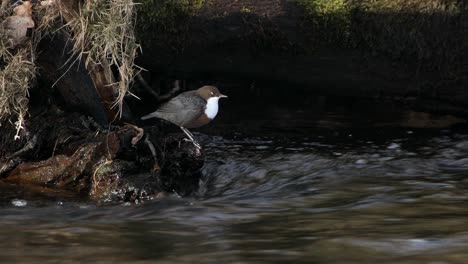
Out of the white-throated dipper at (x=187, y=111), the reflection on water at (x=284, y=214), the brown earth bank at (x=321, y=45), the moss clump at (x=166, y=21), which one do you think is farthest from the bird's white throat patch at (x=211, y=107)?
the moss clump at (x=166, y=21)

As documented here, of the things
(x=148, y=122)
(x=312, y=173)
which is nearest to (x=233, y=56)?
(x=148, y=122)

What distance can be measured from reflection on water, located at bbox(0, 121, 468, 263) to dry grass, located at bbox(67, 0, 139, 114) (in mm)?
973

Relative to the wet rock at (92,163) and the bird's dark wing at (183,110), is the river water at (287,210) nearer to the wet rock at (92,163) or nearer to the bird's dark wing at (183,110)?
the wet rock at (92,163)

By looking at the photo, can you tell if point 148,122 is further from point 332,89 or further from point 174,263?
point 174,263

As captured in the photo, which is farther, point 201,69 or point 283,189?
point 201,69

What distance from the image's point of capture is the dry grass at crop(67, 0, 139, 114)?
5.04 metres

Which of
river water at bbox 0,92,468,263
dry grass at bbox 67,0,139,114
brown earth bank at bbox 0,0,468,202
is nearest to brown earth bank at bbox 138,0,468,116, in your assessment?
brown earth bank at bbox 0,0,468,202

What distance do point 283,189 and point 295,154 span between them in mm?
1131

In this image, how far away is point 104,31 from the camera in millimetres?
5031

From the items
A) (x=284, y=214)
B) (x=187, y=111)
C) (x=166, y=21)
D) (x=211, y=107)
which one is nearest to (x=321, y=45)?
(x=166, y=21)

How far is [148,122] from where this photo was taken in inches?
289

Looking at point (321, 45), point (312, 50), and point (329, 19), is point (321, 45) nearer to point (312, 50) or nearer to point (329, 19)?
point (312, 50)

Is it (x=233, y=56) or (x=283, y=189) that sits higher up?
(x=233, y=56)

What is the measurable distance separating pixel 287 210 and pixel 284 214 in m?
0.14
